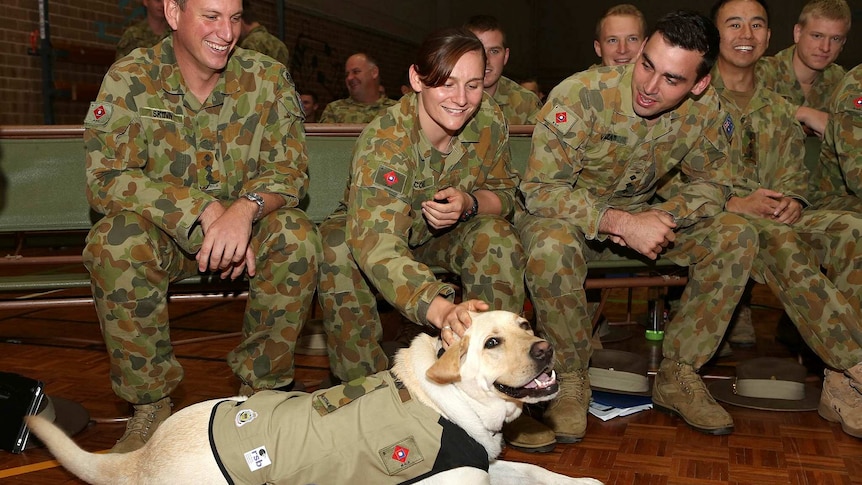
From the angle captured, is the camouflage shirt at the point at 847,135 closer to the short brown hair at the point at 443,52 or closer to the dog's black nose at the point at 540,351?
the short brown hair at the point at 443,52

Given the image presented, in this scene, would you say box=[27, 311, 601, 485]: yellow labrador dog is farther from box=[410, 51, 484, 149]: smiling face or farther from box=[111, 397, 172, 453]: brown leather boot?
box=[410, 51, 484, 149]: smiling face

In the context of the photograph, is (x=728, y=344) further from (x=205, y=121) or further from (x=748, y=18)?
(x=205, y=121)

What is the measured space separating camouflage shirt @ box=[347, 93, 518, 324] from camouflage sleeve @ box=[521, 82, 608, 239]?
10 cm

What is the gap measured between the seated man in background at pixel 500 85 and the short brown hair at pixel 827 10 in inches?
53.9

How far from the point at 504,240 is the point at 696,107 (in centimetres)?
92

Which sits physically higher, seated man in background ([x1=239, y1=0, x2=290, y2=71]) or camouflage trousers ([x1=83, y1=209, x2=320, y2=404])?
seated man in background ([x1=239, y1=0, x2=290, y2=71])

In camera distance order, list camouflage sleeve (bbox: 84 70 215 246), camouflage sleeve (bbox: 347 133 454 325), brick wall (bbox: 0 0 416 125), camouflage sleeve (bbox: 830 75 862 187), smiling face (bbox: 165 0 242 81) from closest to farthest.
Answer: camouflage sleeve (bbox: 347 133 454 325) → camouflage sleeve (bbox: 84 70 215 246) → smiling face (bbox: 165 0 242 81) → camouflage sleeve (bbox: 830 75 862 187) → brick wall (bbox: 0 0 416 125)

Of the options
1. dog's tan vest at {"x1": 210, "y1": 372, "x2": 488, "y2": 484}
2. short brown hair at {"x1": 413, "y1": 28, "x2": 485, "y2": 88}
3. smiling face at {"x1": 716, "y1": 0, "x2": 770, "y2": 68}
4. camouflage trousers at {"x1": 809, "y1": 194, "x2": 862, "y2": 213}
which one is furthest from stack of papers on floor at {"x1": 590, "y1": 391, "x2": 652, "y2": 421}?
smiling face at {"x1": 716, "y1": 0, "x2": 770, "y2": 68}

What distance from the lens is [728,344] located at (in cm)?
348

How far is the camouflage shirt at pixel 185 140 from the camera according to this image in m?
2.37

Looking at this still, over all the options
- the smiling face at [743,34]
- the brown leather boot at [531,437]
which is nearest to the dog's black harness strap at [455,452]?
the brown leather boot at [531,437]

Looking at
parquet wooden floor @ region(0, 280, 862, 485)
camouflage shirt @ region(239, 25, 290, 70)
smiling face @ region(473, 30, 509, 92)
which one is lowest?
parquet wooden floor @ region(0, 280, 862, 485)

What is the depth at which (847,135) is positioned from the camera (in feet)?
10.0

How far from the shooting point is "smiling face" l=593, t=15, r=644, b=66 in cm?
412
